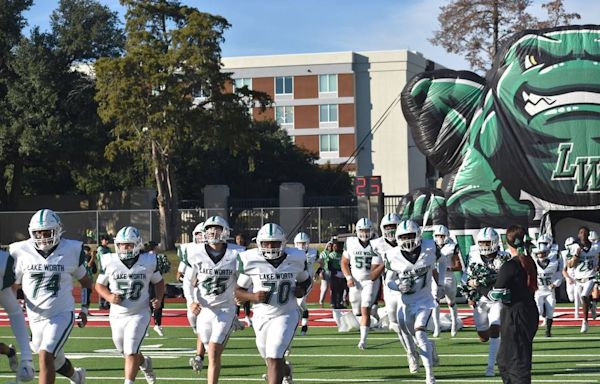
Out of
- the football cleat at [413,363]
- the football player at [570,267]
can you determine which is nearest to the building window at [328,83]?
the football player at [570,267]

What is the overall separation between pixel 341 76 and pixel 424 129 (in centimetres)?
4402

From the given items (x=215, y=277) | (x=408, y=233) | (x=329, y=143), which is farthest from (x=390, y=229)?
(x=329, y=143)

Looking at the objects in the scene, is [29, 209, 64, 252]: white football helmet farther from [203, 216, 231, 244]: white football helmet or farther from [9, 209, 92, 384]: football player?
[203, 216, 231, 244]: white football helmet

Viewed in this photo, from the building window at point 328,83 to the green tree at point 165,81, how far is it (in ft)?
102

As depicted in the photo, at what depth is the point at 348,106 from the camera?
69.5 meters

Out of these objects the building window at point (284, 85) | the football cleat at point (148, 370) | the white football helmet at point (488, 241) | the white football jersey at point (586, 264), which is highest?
the building window at point (284, 85)

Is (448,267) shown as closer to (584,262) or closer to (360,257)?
(360,257)

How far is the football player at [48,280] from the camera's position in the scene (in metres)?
10.5

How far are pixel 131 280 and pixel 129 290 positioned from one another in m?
0.12

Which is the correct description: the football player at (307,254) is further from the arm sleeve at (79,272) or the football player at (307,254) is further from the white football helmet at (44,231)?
the white football helmet at (44,231)

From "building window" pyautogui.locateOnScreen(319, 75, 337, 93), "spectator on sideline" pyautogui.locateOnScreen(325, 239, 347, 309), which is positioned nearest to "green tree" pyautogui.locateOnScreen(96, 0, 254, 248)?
"spectator on sideline" pyautogui.locateOnScreen(325, 239, 347, 309)

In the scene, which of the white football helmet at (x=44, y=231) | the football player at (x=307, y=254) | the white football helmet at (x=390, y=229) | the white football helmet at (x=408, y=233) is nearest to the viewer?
the white football helmet at (x=44, y=231)

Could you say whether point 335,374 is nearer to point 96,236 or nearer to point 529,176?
point 529,176

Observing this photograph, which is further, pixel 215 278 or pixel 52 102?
pixel 52 102
